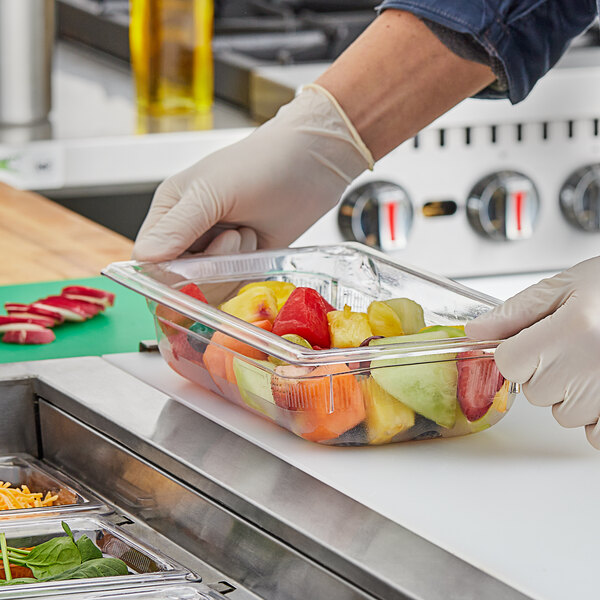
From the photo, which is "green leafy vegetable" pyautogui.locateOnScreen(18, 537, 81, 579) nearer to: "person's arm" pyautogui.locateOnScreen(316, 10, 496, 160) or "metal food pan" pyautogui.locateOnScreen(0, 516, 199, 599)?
"metal food pan" pyautogui.locateOnScreen(0, 516, 199, 599)

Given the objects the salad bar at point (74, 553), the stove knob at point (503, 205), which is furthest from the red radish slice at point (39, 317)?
the stove knob at point (503, 205)

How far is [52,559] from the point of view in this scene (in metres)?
0.94

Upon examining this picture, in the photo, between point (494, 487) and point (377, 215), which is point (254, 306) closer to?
point (494, 487)

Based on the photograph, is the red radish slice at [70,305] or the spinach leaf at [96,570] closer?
the spinach leaf at [96,570]

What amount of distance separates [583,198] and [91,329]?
1.28 meters

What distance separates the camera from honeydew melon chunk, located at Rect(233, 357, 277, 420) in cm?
100

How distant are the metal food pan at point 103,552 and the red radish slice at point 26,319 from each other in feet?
1.54

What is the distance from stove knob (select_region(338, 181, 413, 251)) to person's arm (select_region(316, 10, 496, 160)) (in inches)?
30.6

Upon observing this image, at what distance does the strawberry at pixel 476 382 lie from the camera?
975mm

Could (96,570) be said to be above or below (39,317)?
below

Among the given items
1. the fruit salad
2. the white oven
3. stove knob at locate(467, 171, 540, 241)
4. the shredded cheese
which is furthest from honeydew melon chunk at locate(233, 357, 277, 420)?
stove knob at locate(467, 171, 540, 241)

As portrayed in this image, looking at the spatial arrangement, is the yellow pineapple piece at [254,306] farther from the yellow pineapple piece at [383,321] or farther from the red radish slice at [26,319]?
Result: the red radish slice at [26,319]

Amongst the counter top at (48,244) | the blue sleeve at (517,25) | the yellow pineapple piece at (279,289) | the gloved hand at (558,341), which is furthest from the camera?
the counter top at (48,244)

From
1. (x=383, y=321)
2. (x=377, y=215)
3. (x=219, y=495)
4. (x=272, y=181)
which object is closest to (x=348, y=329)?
(x=383, y=321)
